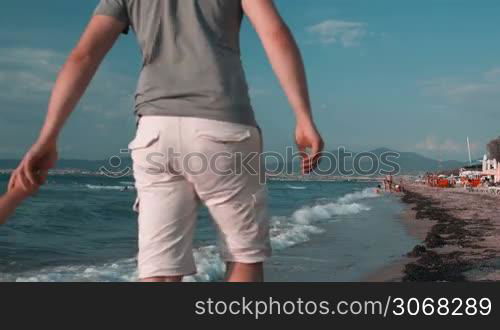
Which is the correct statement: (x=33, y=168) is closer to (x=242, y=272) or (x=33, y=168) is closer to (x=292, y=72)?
(x=242, y=272)

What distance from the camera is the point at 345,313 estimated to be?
8.63 feet

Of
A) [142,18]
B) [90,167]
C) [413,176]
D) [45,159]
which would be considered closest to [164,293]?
[45,159]

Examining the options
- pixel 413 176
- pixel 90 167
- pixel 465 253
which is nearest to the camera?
pixel 465 253

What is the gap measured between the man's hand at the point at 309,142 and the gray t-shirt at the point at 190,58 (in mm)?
184

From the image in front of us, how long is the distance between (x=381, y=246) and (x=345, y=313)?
31.6ft

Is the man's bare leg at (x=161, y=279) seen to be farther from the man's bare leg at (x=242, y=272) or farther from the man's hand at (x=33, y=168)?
the man's hand at (x=33, y=168)

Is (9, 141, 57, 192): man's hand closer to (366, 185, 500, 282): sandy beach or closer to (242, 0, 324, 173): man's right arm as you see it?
(242, 0, 324, 173): man's right arm

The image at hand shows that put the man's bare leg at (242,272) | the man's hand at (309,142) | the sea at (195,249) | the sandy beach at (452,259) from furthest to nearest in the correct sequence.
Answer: the sea at (195,249), the sandy beach at (452,259), the man's bare leg at (242,272), the man's hand at (309,142)

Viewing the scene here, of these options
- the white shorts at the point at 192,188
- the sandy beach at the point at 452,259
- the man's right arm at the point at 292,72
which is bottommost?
the sandy beach at the point at 452,259

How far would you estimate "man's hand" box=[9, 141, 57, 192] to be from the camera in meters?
1.93

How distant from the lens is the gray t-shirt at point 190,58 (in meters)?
1.89

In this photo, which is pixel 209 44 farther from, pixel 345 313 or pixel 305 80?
pixel 345 313

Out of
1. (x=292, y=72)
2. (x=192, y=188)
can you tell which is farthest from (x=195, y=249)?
(x=292, y=72)

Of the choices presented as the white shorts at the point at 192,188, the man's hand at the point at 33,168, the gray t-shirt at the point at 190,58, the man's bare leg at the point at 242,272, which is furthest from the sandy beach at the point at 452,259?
the man's hand at the point at 33,168
